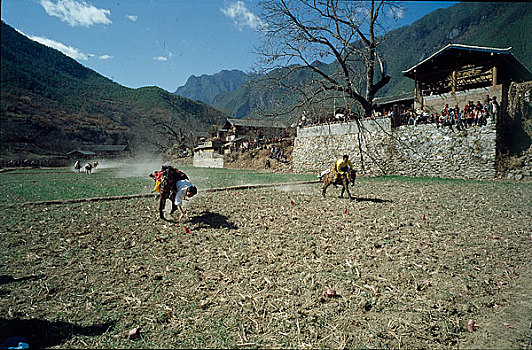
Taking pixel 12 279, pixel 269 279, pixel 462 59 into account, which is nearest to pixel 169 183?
pixel 12 279

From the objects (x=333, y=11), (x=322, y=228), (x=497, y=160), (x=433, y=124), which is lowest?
(x=322, y=228)

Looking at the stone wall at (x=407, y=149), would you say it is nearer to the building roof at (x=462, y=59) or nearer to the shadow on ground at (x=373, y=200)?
the building roof at (x=462, y=59)

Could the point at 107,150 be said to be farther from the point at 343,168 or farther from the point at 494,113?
the point at 494,113

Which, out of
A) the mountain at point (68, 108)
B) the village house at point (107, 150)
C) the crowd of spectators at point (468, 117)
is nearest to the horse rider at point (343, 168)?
the crowd of spectators at point (468, 117)

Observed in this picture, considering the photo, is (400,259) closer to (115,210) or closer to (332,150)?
(115,210)

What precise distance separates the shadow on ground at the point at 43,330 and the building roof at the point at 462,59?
2830 centimetres

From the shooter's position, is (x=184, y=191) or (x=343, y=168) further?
(x=343, y=168)

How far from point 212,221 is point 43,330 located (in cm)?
493

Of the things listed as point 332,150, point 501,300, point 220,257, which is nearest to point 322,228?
point 220,257

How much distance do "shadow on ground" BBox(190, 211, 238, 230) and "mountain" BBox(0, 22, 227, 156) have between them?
80.7 meters

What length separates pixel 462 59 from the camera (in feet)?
78.9

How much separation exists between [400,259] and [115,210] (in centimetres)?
899

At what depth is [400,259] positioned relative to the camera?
5332 millimetres

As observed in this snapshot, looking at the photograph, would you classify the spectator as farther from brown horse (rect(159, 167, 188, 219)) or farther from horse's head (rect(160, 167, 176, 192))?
Answer: horse's head (rect(160, 167, 176, 192))
